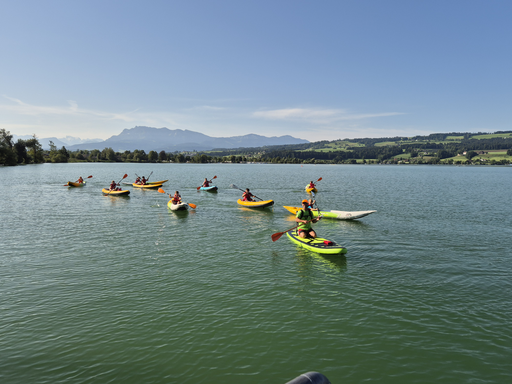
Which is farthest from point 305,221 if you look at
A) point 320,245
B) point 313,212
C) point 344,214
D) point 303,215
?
point 344,214

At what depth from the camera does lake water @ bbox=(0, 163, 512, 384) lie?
876 cm

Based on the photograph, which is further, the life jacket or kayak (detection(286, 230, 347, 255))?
the life jacket

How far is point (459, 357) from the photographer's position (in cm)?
919

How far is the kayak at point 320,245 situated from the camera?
57.9 feet

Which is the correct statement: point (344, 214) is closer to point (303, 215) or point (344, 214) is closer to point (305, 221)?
point (305, 221)

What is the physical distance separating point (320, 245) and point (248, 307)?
772 cm

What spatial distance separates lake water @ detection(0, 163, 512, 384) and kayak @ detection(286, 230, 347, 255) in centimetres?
55

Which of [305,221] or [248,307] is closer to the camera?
[248,307]

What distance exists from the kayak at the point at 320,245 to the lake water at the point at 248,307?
1.79 feet

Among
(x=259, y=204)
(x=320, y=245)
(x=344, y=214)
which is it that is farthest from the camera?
(x=259, y=204)

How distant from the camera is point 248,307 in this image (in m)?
12.1

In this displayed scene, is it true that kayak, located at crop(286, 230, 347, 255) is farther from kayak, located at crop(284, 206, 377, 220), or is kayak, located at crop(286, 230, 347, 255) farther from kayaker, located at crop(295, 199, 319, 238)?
kayak, located at crop(284, 206, 377, 220)

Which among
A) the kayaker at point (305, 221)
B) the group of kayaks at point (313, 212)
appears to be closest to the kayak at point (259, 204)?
the group of kayaks at point (313, 212)

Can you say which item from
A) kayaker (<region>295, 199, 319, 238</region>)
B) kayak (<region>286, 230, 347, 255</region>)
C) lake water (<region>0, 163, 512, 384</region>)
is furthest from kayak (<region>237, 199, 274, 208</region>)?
kayaker (<region>295, 199, 319, 238</region>)
